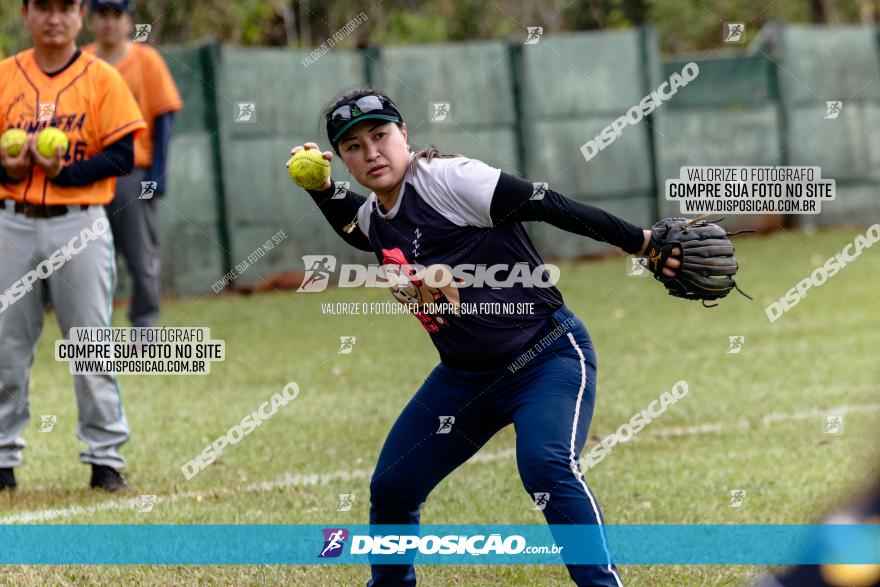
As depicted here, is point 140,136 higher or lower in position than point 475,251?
higher

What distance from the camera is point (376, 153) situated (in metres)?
4.38

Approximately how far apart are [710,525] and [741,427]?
2.23 meters

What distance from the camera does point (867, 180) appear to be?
19.6m

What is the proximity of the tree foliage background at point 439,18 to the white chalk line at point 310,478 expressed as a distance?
10.1 metres

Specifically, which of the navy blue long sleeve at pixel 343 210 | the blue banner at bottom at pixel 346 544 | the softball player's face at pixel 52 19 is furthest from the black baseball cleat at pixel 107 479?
the navy blue long sleeve at pixel 343 210

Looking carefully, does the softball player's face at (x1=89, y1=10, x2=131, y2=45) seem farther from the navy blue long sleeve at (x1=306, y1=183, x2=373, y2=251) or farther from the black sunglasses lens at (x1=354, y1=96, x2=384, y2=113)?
the black sunglasses lens at (x1=354, y1=96, x2=384, y2=113)

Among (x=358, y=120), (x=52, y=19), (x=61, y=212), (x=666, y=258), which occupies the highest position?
(x=52, y=19)

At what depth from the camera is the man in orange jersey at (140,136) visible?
361 inches

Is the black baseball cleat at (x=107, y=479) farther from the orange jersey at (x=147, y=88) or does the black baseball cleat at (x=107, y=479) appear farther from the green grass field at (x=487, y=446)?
the orange jersey at (x=147, y=88)

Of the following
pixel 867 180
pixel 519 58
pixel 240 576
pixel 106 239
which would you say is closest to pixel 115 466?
pixel 106 239

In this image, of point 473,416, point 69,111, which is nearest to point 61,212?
point 69,111

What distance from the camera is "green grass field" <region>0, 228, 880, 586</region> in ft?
19.1

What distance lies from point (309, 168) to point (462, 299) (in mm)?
809

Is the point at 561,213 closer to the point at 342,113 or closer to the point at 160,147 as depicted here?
the point at 342,113
